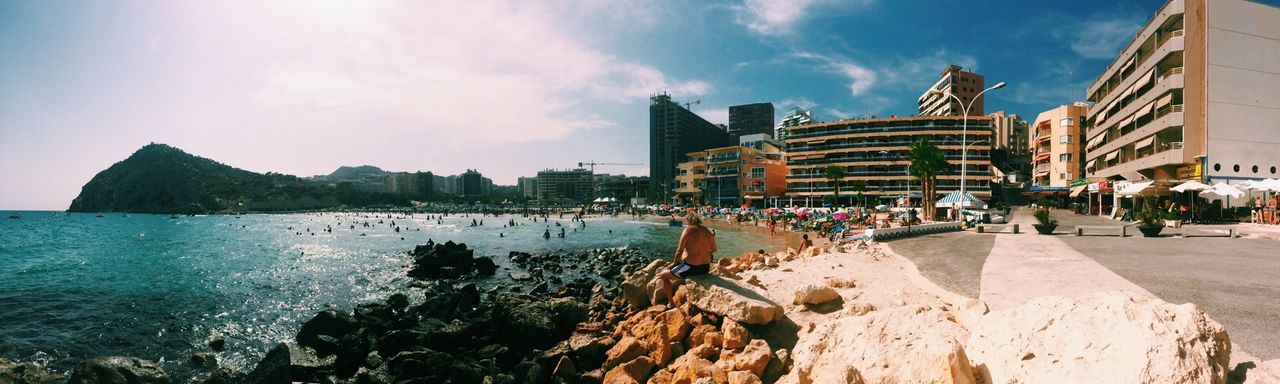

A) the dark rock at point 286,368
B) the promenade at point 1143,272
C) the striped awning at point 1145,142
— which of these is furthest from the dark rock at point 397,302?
the striped awning at point 1145,142

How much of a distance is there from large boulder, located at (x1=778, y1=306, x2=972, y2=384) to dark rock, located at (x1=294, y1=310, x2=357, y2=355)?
38.6ft

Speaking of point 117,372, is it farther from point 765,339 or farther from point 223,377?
point 765,339

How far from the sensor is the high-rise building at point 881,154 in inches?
2894

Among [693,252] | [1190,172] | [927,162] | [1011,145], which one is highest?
[1011,145]

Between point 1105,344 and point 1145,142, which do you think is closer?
point 1105,344

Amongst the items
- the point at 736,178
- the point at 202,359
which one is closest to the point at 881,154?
the point at 736,178

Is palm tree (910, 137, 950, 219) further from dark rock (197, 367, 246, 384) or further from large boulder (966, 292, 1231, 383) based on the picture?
dark rock (197, 367, 246, 384)

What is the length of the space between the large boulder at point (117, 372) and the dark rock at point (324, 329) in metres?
2.73

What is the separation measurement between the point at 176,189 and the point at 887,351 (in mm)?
223617

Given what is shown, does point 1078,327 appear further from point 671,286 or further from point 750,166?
point 750,166

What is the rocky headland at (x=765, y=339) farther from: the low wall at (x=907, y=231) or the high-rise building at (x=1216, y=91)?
the high-rise building at (x=1216, y=91)

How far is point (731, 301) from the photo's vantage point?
26.1ft

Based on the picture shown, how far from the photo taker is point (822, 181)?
82312mm

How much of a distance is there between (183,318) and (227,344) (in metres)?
5.05
